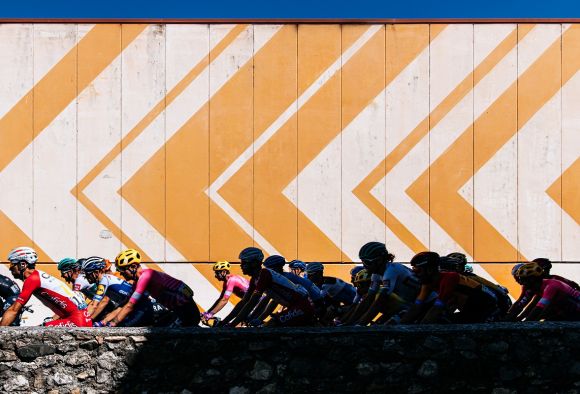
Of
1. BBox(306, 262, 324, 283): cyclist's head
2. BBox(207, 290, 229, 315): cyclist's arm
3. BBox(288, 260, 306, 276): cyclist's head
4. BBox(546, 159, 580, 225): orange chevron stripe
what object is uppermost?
BBox(546, 159, 580, 225): orange chevron stripe

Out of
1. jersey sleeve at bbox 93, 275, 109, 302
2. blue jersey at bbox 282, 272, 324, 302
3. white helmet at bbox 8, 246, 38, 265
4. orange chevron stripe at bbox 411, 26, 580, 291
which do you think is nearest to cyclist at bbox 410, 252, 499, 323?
blue jersey at bbox 282, 272, 324, 302

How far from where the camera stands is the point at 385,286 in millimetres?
6695

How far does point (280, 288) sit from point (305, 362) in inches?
62.1

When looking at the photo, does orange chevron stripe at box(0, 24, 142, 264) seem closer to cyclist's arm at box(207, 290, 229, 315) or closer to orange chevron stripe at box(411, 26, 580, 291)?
cyclist's arm at box(207, 290, 229, 315)

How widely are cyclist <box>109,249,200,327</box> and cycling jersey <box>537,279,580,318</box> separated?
141 inches

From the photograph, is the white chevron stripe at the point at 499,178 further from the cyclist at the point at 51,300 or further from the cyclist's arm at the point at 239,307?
the cyclist at the point at 51,300

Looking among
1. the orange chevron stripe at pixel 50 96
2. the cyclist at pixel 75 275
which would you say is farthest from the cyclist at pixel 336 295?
the orange chevron stripe at pixel 50 96

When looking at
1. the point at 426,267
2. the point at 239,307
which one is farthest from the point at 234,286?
the point at 426,267

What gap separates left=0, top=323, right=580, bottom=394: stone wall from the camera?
5680 mm

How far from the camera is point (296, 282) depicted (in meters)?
8.10

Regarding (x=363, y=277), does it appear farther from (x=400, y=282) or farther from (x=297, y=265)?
(x=297, y=265)

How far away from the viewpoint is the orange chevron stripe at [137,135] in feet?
42.3

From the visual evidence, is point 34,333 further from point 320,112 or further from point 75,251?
point 320,112

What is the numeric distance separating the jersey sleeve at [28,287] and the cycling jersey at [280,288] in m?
2.30
